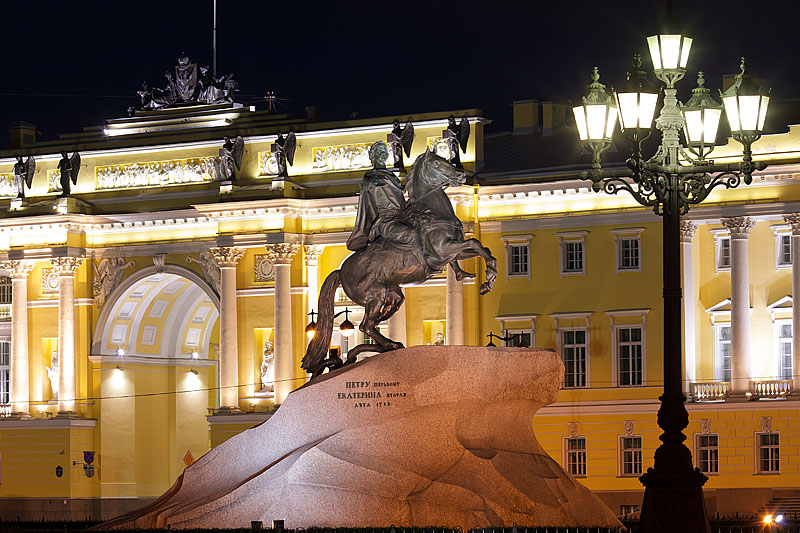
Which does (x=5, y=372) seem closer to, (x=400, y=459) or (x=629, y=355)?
(x=629, y=355)

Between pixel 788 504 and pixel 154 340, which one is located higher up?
pixel 154 340

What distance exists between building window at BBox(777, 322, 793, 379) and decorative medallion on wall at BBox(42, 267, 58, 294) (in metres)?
27.6

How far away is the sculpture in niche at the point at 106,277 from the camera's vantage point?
227 ft

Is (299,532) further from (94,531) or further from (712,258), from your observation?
(712,258)

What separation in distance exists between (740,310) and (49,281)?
88.4 feet

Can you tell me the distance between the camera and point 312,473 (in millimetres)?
28922

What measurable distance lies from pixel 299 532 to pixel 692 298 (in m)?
35.6

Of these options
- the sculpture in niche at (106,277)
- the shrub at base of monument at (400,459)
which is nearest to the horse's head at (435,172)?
the shrub at base of monument at (400,459)

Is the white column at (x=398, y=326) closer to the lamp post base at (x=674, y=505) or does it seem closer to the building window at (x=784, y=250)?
the building window at (x=784, y=250)

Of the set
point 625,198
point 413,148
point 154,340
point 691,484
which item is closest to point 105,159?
point 154,340

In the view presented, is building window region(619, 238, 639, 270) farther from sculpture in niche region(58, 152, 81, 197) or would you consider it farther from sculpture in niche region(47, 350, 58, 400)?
sculpture in niche region(47, 350, 58, 400)

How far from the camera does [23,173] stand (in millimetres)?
70250

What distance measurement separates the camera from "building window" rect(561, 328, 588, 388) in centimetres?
6200

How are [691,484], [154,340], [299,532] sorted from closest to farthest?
1. [691,484]
2. [299,532]
3. [154,340]
